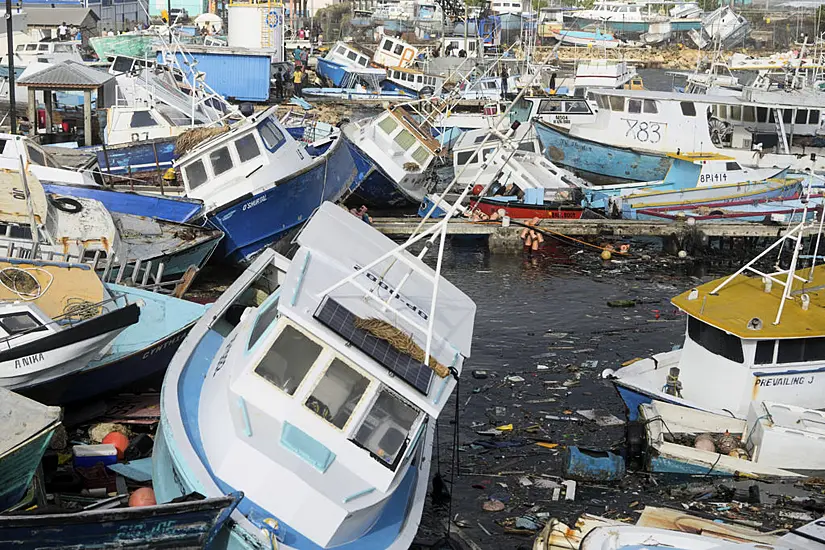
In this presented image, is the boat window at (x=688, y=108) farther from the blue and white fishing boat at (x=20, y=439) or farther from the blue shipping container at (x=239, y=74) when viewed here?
the blue and white fishing boat at (x=20, y=439)

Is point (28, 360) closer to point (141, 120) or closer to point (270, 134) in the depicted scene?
point (270, 134)

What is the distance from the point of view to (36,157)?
2161 centimetres

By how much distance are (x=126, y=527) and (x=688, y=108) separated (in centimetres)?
2679

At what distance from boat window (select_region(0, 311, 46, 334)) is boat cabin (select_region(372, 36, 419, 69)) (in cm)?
4534

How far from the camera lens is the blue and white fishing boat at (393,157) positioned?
29656 millimetres

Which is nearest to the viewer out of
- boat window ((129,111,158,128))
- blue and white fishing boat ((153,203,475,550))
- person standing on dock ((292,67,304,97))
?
blue and white fishing boat ((153,203,475,550))

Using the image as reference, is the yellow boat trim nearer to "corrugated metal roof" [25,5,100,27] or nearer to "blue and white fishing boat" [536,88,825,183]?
"blue and white fishing boat" [536,88,825,183]

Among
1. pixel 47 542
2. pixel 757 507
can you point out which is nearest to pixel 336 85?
pixel 757 507

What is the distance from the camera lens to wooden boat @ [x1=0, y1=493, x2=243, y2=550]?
27.8ft

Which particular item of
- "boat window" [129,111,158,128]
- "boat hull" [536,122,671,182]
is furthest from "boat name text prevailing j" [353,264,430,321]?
"boat hull" [536,122,671,182]

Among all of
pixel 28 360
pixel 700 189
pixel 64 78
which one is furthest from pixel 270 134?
pixel 700 189

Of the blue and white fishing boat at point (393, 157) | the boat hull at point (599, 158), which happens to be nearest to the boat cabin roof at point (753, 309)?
the blue and white fishing boat at point (393, 157)

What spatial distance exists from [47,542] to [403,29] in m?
77.8

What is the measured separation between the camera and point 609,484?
46.5 feet
